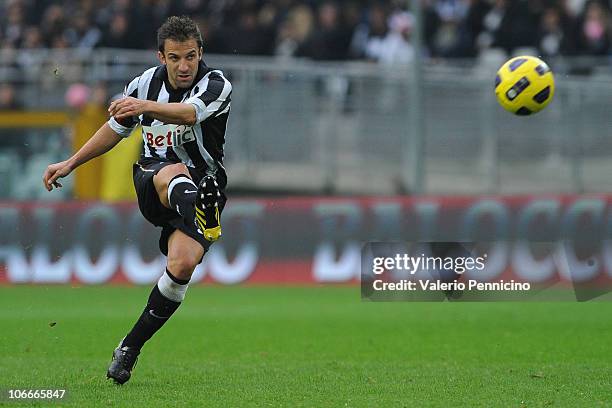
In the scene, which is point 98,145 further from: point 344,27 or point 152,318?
point 344,27

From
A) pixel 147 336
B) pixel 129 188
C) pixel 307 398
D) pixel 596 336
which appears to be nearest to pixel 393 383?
pixel 307 398

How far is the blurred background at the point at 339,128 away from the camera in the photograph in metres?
14.5

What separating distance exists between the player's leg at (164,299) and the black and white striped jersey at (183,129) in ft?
1.82

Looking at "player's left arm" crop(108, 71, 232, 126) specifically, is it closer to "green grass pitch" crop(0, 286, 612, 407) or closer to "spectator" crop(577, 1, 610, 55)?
"green grass pitch" crop(0, 286, 612, 407)

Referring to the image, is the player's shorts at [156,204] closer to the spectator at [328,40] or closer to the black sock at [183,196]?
the black sock at [183,196]

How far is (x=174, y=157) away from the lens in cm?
778

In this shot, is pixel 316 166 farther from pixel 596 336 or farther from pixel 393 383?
pixel 393 383

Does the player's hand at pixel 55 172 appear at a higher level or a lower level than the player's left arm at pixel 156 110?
lower

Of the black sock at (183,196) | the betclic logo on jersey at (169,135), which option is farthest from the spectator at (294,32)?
the black sock at (183,196)

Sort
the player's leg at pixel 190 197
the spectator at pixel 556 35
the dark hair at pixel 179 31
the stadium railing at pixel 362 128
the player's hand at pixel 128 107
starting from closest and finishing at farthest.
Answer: the player's hand at pixel 128 107, the player's leg at pixel 190 197, the dark hair at pixel 179 31, the stadium railing at pixel 362 128, the spectator at pixel 556 35

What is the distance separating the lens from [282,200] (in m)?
14.8

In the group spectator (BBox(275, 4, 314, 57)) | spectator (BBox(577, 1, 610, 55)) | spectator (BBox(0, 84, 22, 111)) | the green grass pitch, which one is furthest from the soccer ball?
spectator (BBox(0, 84, 22, 111))

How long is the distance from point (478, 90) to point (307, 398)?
10.1 meters

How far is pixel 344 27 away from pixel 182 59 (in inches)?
450
